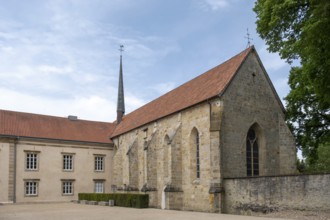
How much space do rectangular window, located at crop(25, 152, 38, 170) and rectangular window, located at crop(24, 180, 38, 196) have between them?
1.28 meters

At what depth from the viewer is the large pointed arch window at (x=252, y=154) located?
23.5 metres

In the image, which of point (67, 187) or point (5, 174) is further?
point (67, 187)

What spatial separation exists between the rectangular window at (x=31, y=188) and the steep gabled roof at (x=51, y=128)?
13.8ft

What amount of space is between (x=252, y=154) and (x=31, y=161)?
858 inches

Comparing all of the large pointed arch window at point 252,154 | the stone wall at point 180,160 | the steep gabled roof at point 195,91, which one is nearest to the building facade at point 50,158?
the steep gabled roof at point 195,91

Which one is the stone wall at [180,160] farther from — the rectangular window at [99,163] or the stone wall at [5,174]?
the stone wall at [5,174]

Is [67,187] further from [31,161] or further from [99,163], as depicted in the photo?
[31,161]

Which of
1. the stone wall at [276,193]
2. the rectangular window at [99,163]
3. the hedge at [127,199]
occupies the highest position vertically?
the rectangular window at [99,163]

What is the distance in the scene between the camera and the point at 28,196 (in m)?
35.5

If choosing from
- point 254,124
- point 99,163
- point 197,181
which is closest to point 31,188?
point 99,163

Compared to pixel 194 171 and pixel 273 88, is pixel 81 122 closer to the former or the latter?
pixel 194 171

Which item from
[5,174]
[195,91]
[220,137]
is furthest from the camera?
[5,174]

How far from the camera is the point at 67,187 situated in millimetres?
37906

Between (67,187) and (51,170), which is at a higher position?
(51,170)
